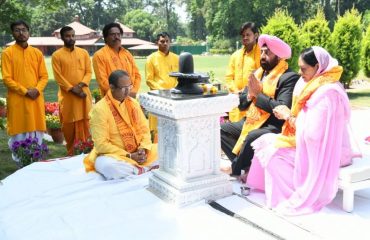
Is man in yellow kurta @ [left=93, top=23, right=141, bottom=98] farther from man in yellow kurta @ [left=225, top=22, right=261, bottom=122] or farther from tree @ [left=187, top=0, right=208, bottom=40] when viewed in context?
tree @ [left=187, top=0, right=208, bottom=40]

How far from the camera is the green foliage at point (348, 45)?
1341 cm

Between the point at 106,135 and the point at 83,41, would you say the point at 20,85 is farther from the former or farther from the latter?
the point at 83,41

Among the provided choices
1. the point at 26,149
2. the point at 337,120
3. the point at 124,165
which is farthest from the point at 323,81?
the point at 26,149

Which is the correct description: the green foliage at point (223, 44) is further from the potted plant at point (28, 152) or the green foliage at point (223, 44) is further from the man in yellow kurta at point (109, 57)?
the potted plant at point (28, 152)

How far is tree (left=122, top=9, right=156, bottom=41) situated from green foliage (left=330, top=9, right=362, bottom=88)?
58.0m

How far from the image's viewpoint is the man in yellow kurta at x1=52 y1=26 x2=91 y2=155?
6.35 m

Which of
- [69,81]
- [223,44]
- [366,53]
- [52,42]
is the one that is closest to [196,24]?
[223,44]

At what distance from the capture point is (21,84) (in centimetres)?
605

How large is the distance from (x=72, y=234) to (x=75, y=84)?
11.9ft

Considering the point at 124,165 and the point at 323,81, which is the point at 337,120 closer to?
the point at 323,81

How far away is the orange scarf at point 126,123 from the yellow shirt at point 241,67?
193 cm

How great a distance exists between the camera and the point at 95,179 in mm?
4363

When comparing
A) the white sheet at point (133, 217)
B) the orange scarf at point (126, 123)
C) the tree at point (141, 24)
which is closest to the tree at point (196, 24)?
the tree at point (141, 24)

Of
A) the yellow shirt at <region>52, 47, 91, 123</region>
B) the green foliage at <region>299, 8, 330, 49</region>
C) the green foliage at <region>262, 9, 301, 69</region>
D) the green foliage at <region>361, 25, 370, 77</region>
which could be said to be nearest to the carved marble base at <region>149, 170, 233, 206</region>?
the yellow shirt at <region>52, 47, 91, 123</region>
